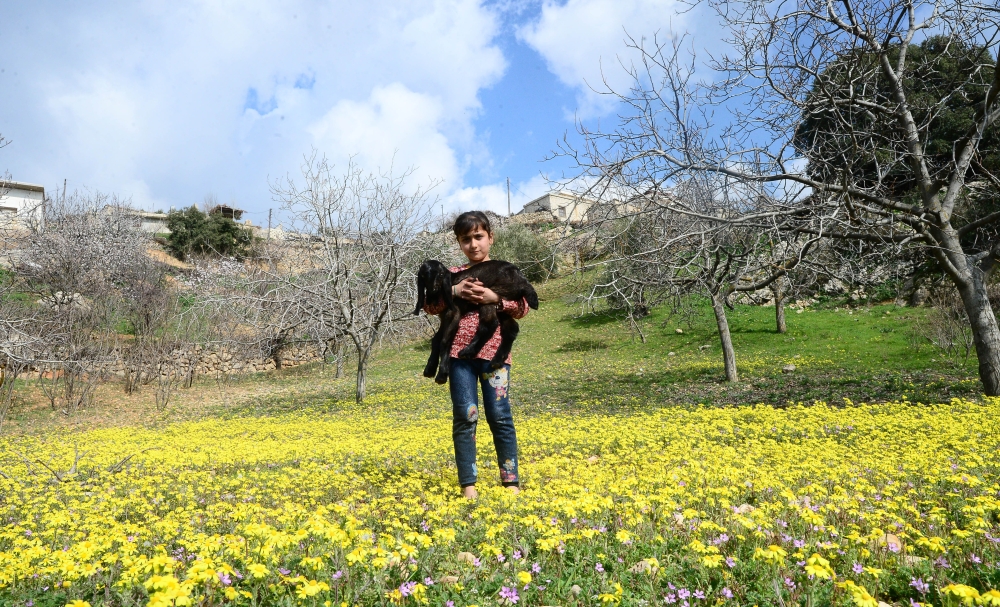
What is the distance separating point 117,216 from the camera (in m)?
23.0

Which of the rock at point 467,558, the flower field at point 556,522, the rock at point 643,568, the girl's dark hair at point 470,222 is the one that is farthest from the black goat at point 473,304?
the rock at point 643,568

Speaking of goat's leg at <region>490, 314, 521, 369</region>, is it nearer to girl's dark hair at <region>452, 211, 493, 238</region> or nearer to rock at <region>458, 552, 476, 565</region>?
girl's dark hair at <region>452, 211, 493, 238</region>

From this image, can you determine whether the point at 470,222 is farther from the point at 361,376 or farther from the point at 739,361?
the point at 739,361

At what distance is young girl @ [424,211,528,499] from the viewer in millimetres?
3889

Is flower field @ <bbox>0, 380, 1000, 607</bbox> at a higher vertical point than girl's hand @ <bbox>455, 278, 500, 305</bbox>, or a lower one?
lower

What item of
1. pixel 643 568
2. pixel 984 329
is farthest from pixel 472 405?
pixel 984 329

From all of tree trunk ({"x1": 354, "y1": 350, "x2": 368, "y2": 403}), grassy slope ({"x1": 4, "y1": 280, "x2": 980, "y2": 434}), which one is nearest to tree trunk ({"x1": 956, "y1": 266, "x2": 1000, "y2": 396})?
grassy slope ({"x1": 4, "y1": 280, "x2": 980, "y2": 434})

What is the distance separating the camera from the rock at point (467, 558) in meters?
2.71

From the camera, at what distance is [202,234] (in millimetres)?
34219

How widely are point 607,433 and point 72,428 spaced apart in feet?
37.6

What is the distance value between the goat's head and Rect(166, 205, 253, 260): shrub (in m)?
33.5

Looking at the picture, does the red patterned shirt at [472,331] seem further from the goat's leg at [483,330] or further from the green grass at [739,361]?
the green grass at [739,361]

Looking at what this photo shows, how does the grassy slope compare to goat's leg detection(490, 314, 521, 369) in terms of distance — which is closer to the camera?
goat's leg detection(490, 314, 521, 369)

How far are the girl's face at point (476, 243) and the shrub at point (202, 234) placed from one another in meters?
33.5
